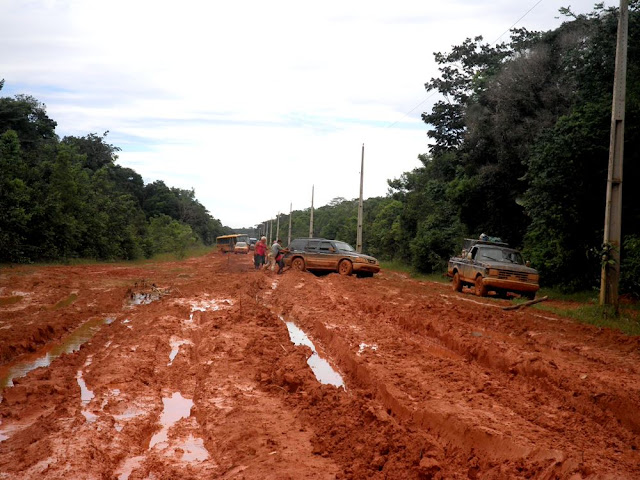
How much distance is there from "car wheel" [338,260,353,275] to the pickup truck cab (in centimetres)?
578

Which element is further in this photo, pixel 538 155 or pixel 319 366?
pixel 538 155

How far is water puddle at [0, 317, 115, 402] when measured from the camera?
8.63m

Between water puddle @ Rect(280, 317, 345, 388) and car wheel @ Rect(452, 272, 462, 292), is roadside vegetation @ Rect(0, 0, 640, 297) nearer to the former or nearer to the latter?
car wheel @ Rect(452, 272, 462, 292)

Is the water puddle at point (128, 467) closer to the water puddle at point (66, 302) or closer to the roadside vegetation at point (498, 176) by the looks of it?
the water puddle at point (66, 302)

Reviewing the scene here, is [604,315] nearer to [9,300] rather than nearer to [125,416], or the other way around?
[125,416]

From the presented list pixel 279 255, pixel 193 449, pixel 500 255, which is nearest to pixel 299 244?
pixel 279 255

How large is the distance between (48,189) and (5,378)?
30.7m

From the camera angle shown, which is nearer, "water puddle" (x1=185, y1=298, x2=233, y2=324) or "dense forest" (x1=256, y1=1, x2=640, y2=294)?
"water puddle" (x1=185, y1=298, x2=233, y2=324)

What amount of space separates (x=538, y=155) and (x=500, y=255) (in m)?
3.54

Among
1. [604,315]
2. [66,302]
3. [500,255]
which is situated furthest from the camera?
[500,255]

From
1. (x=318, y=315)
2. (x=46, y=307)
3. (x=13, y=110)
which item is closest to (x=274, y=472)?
(x=318, y=315)

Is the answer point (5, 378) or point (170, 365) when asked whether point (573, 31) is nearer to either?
point (170, 365)

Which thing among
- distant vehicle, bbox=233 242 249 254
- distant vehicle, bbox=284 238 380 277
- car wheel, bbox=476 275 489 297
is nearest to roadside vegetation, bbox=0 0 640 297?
car wheel, bbox=476 275 489 297

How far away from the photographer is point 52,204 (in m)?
34.9
